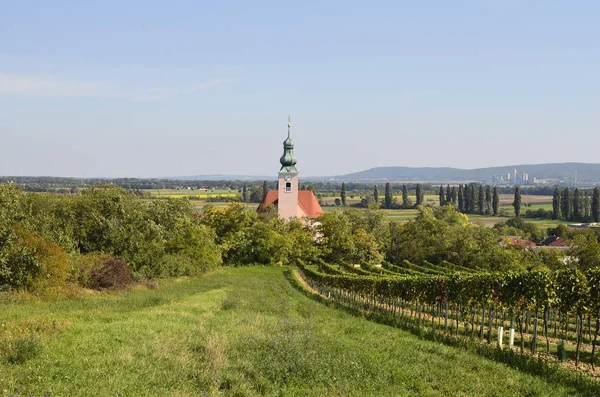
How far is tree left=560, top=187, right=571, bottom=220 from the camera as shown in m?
141

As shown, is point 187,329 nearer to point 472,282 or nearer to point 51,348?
point 51,348

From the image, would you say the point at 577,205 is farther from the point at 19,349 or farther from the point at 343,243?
the point at 19,349

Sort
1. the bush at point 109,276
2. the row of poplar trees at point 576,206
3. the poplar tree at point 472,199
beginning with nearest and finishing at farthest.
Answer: the bush at point 109,276 < the row of poplar trees at point 576,206 < the poplar tree at point 472,199

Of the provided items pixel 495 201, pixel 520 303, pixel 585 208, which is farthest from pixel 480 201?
pixel 520 303

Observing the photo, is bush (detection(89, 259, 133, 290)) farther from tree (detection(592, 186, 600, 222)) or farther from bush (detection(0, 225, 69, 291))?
tree (detection(592, 186, 600, 222))

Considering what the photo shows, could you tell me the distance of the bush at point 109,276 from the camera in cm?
3766

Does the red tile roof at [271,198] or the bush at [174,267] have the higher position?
the red tile roof at [271,198]

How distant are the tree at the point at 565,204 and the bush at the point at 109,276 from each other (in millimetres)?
130326

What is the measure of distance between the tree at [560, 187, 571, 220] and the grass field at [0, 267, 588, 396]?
447 feet

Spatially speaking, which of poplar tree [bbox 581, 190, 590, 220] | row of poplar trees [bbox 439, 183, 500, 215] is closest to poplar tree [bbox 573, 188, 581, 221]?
poplar tree [bbox 581, 190, 590, 220]

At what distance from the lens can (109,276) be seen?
38312mm

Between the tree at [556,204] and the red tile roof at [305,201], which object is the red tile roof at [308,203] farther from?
the tree at [556,204]

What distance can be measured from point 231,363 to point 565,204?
486 feet

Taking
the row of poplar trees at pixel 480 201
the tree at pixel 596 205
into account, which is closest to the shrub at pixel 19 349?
the tree at pixel 596 205
